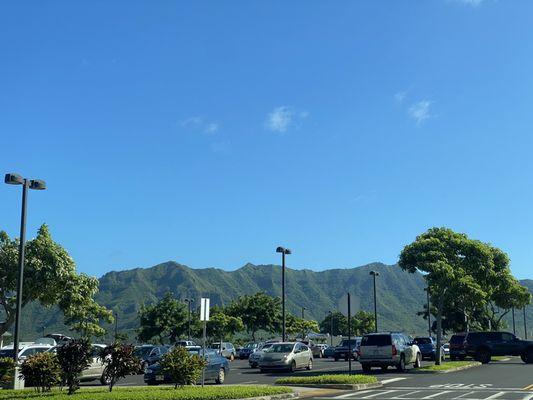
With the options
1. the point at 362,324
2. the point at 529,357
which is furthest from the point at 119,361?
the point at 362,324

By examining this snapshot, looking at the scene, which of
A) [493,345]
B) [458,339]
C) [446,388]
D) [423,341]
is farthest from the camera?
[423,341]

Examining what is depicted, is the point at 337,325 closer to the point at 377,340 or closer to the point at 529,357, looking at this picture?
the point at 529,357

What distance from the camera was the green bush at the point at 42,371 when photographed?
1781 cm

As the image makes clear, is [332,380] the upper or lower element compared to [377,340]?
lower

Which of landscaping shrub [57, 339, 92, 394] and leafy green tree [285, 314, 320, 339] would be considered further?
leafy green tree [285, 314, 320, 339]

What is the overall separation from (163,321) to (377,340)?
46675 mm

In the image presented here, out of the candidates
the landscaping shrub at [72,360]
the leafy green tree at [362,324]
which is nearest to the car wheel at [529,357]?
the landscaping shrub at [72,360]

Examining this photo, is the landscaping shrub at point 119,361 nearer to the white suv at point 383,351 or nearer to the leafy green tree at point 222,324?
the white suv at point 383,351

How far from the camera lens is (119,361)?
1792cm

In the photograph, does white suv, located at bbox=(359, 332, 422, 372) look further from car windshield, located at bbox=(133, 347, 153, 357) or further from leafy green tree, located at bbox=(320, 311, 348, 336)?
leafy green tree, located at bbox=(320, 311, 348, 336)

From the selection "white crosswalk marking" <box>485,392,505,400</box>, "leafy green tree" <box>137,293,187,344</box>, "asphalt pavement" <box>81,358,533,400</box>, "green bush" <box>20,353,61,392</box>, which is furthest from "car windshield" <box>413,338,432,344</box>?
"leafy green tree" <box>137,293,187,344</box>

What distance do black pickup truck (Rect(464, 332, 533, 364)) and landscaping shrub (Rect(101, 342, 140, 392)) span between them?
28.4 metres

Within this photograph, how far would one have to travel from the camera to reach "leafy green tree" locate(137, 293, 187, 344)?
2901 inches

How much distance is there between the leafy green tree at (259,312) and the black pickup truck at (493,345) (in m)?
34.6
